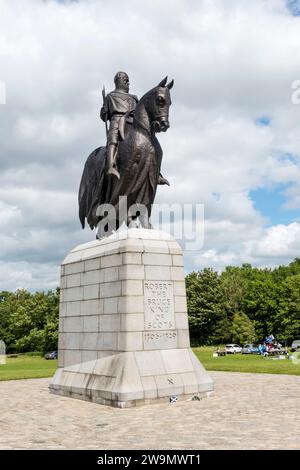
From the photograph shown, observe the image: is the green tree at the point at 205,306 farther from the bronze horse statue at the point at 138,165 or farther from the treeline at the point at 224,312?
the bronze horse statue at the point at 138,165

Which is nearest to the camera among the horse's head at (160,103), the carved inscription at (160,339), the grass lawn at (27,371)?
the carved inscription at (160,339)

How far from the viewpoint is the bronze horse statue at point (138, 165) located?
13.1 m

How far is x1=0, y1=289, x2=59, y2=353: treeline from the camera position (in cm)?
6800

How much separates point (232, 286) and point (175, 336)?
6397 centimetres

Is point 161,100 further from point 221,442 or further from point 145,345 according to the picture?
point 221,442

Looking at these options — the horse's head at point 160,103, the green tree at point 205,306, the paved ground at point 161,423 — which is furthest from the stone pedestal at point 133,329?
the green tree at point 205,306

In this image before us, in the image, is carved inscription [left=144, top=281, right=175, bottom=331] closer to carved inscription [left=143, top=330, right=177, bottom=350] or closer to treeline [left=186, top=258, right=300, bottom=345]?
carved inscription [left=143, top=330, right=177, bottom=350]

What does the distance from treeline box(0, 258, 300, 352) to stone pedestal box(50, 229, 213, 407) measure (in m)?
52.8

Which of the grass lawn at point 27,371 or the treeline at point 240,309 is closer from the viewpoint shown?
the grass lawn at point 27,371

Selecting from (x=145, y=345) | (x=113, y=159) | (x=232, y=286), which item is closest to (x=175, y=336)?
(x=145, y=345)

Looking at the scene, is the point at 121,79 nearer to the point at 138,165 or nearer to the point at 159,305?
the point at 138,165

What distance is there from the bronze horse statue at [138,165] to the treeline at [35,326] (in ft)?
173

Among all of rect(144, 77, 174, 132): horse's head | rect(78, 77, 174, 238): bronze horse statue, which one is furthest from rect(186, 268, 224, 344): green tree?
rect(144, 77, 174, 132): horse's head
